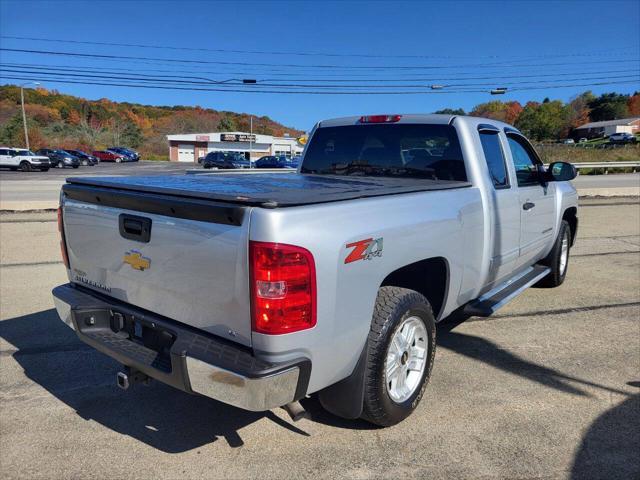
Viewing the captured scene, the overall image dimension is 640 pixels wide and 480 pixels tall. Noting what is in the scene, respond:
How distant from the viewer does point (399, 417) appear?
10.1ft

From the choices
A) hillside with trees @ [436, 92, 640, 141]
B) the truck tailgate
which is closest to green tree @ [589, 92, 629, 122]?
hillside with trees @ [436, 92, 640, 141]

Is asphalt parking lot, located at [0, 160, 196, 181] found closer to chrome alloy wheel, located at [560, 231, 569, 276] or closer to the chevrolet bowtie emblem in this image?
chrome alloy wheel, located at [560, 231, 569, 276]

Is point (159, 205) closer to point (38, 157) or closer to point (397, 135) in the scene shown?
point (397, 135)

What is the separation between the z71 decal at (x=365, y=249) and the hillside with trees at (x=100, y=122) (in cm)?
7672

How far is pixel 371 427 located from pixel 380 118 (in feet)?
8.83

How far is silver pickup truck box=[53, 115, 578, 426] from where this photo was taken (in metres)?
2.26

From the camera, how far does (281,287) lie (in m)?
2.24

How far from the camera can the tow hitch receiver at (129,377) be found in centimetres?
276

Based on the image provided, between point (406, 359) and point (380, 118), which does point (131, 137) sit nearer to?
point (380, 118)

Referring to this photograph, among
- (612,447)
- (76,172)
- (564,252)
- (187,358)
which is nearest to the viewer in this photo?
(187,358)

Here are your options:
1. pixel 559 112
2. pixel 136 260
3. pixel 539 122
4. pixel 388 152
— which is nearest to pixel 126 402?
pixel 136 260

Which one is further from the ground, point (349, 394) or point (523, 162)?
point (523, 162)

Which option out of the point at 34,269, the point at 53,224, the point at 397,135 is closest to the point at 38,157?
the point at 53,224

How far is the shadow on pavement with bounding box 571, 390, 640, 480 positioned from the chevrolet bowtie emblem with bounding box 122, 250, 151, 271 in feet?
8.41
